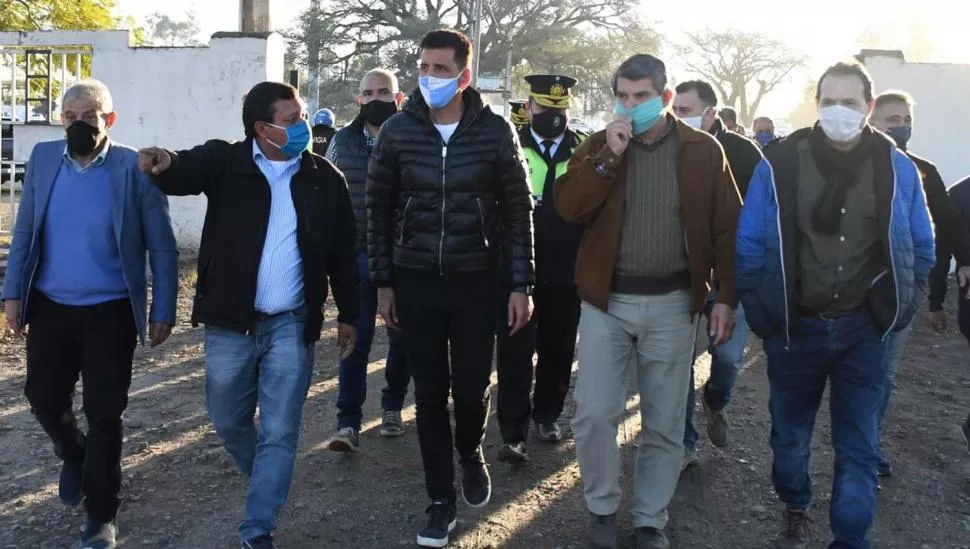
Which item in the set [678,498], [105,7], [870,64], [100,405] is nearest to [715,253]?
[678,498]

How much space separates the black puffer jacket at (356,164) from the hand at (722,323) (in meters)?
2.24

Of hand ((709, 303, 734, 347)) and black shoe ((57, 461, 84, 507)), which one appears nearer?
hand ((709, 303, 734, 347))

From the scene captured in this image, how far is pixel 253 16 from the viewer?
11.0 m

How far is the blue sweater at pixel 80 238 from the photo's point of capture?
3867mm

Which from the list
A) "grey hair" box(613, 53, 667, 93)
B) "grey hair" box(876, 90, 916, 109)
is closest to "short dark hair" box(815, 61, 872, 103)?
"grey hair" box(613, 53, 667, 93)

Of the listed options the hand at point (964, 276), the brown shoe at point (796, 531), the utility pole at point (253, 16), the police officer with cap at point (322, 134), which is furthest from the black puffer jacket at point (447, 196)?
the utility pole at point (253, 16)

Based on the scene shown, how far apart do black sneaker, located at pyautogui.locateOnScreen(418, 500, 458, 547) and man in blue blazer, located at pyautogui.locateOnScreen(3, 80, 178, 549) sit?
1.31m

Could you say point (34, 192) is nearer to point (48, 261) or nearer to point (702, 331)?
point (48, 261)

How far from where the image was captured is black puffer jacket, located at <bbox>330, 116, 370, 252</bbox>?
5367mm

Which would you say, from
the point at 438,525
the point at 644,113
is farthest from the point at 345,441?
the point at 644,113

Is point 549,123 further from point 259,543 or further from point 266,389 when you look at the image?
point 259,543

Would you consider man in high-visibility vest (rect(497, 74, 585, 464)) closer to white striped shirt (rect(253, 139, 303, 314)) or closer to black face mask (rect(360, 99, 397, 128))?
black face mask (rect(360, 99, 397, 128))

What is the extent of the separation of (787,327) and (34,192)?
3181 mm

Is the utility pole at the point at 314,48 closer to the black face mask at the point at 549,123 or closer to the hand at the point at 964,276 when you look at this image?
the black face mask at the point at 549,123
